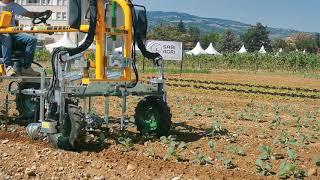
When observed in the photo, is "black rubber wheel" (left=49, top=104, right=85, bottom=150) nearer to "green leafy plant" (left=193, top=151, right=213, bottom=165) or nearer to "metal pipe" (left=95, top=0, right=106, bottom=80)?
"metal pipe" (left=95, top=0, right=106, bottom=80)

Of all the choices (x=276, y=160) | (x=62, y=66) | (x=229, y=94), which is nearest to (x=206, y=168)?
(x=276, y=160)

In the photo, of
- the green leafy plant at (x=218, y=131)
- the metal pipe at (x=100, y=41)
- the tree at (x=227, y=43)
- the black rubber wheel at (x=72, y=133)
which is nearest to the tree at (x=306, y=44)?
the tree at (x=227, y=43)

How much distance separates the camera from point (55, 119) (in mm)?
7887

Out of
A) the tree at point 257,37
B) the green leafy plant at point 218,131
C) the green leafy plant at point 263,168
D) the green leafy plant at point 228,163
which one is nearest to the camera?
the green leafy plant at point 263,168

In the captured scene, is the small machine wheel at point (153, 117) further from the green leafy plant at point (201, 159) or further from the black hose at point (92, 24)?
the green leafy plant at point (201, 159)

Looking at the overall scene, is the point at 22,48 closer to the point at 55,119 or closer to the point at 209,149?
the point at 55,119

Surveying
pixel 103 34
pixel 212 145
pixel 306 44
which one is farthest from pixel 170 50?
pixel 306 44

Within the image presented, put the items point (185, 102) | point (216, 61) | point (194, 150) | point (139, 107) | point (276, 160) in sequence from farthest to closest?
point (216, 61) → point (185, 102) → point (139, 107) → point (194, 150) → point (276, 160)

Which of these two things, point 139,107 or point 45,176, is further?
point 139,107

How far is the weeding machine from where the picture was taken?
25.5 feet

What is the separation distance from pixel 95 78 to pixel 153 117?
1.23m

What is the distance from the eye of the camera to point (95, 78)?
824 centimetres

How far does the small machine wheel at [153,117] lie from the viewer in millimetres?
8797

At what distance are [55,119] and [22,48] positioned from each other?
2.53 m
